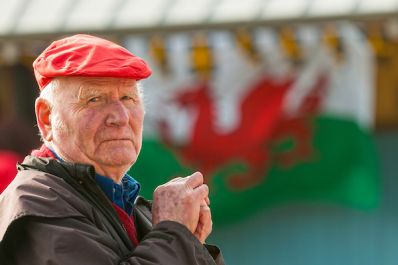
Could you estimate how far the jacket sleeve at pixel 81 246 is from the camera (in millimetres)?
2896

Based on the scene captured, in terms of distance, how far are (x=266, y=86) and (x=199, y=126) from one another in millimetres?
497

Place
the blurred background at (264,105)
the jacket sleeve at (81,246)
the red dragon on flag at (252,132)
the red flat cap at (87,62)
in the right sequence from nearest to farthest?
the jacket sleeve at (81,246) → the red flat cap at (87,62) → the blurred background at (264,105) → the red dragon on flag at (252,132)

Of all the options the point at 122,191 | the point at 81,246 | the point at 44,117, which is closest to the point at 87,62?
the point at 44,117

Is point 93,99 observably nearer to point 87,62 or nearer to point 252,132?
point 87,62

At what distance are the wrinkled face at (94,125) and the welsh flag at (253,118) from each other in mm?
4966

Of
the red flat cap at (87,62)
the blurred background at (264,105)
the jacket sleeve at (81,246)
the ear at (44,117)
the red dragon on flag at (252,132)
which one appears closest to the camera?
the jacket sleeve at (81,246)

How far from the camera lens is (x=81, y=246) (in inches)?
115

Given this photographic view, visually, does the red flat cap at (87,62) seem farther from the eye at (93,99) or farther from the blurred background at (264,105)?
the blurred background at (264,105)

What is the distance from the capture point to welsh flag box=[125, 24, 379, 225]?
812 centimetres

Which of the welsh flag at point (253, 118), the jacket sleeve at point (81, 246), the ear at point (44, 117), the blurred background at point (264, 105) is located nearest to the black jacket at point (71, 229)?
the jacket sleeve at point (81, 246)

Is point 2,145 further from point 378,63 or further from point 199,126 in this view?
point 378,63

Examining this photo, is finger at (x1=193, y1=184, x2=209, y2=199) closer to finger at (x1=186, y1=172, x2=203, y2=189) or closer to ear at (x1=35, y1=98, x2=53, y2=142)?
finger at (x1=186, y1=172, x2=203, y2=189)

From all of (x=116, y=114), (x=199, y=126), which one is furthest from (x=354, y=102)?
(x=116, y=114)

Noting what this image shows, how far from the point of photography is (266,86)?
8.16m
